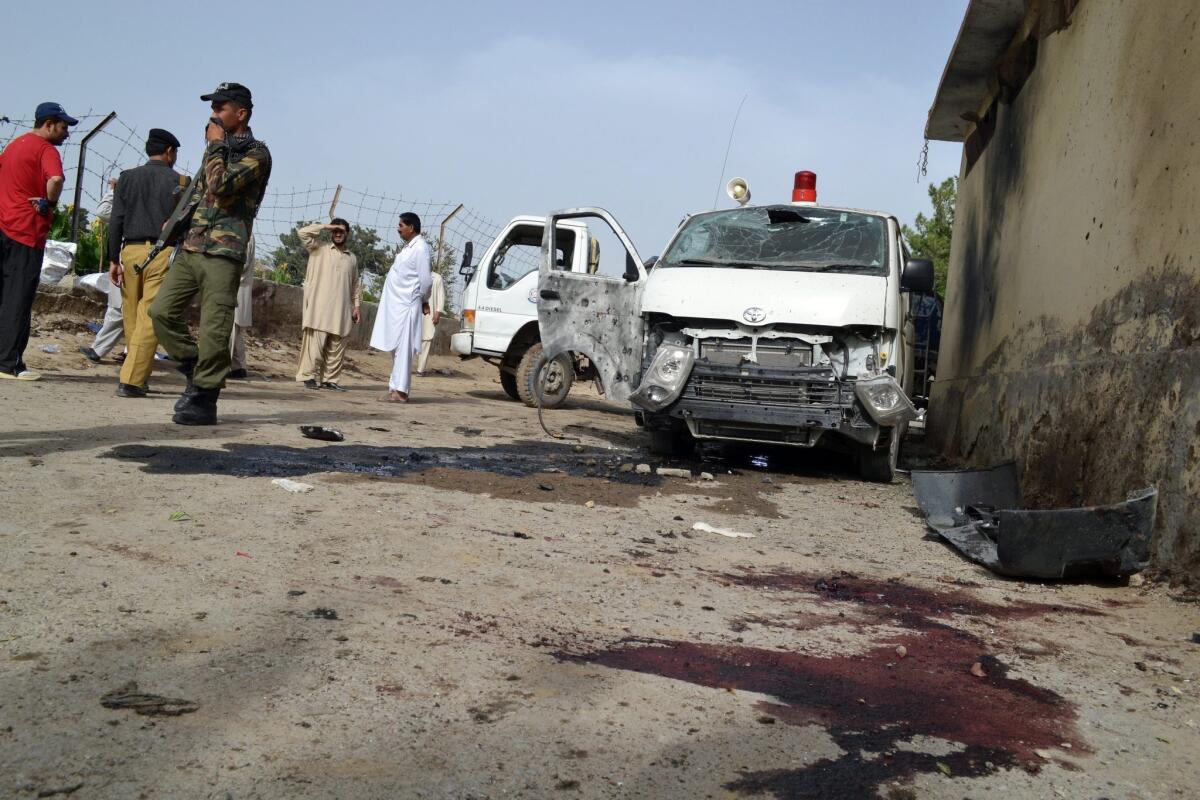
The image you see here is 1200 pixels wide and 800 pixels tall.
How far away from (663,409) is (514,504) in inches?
76.9

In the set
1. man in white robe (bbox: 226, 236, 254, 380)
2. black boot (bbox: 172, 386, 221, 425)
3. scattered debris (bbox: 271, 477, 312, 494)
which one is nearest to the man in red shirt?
black boot (bbox: 172, 386, 221, 425)

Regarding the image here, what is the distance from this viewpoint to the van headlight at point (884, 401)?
6.25 metres

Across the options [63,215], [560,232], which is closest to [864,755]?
[560,232]

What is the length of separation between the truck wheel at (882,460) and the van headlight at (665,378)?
1.26m

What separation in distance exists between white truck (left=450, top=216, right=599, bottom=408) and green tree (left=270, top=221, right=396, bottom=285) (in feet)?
4.36

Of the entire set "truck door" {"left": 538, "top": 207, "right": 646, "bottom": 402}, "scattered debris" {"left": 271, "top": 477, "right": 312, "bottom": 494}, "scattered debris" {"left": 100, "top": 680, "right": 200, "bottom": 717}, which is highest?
"truck door" {"left": 538, "top": 207, "right": 646, "bottom": 402}

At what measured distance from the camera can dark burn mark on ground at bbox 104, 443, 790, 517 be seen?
5.02 metres

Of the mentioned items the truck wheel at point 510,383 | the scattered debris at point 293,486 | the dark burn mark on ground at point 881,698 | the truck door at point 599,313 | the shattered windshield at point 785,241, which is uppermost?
the shattered windshield at point 785,241

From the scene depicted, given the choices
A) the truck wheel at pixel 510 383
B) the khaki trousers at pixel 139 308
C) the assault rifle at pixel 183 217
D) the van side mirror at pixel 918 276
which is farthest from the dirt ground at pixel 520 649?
the truck wheel at pixel 510 383

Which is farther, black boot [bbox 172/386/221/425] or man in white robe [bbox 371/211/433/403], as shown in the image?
man in white robe [bbox 371/211/433/403]

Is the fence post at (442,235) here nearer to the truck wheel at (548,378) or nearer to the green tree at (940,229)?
the truck wheel at (548,378)

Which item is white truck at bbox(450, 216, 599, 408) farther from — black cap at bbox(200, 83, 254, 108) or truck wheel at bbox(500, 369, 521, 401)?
black cap at bbox(200, 83, 254, 108)

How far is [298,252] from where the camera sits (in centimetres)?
2677

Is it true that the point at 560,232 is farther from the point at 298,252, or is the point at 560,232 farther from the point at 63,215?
the point at 298,252
